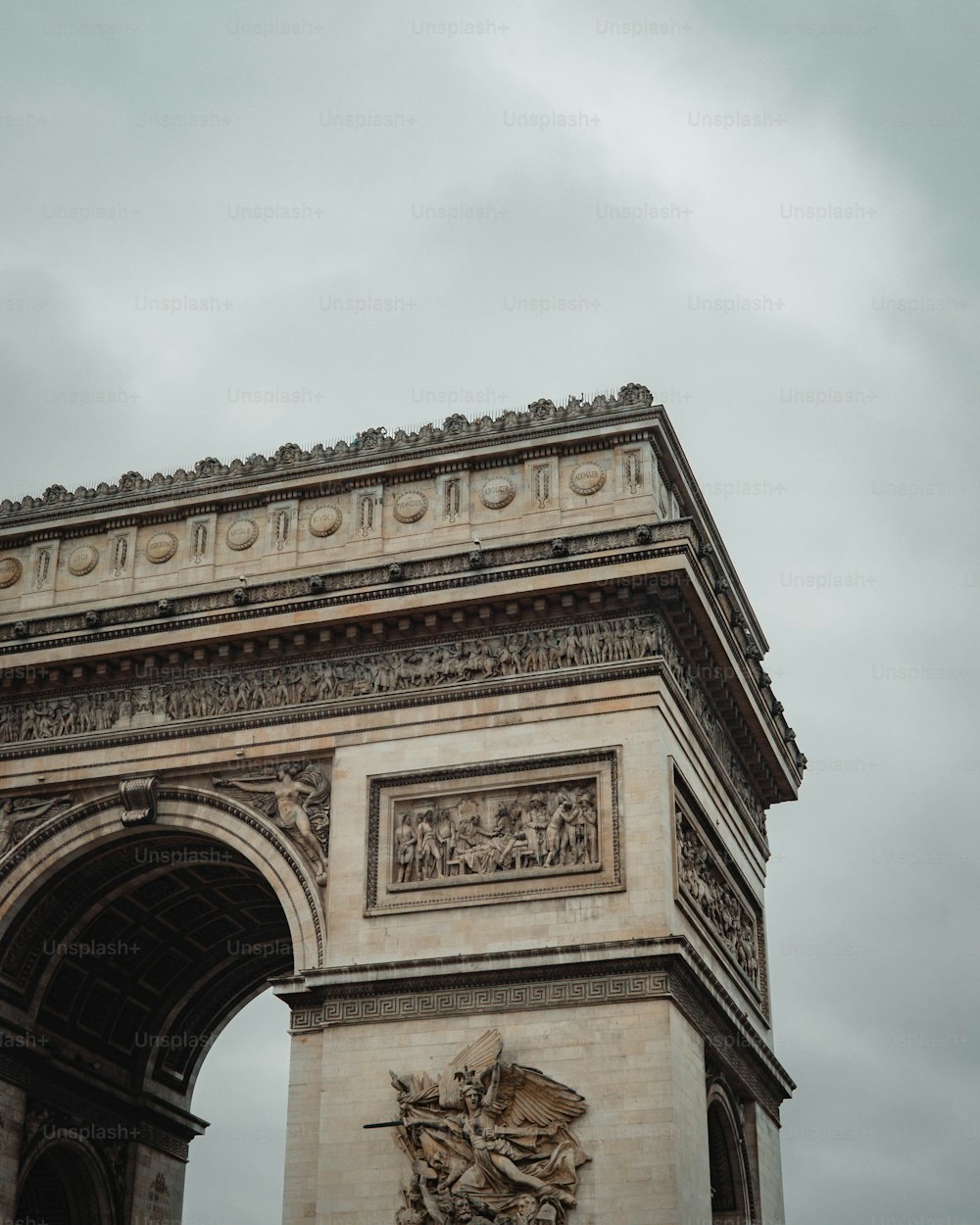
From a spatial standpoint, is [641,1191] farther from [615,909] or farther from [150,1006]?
[150,1006]

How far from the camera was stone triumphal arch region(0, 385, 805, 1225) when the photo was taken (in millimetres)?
24688

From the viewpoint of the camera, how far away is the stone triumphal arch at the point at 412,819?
24.7m

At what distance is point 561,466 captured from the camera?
97.3ft

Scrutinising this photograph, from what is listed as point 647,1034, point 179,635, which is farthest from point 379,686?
point 647,1034

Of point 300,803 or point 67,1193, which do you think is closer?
point 300,803

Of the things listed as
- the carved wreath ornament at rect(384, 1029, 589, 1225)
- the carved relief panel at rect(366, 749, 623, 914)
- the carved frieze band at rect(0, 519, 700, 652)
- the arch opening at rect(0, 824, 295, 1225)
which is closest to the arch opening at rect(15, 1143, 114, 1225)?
the arch opening at rect(0, 824, 295, 1225)

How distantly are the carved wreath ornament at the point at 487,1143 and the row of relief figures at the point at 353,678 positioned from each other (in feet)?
19.3

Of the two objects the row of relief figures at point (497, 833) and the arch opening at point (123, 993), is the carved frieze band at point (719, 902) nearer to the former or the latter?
the row of relief figures at point (497, 833)

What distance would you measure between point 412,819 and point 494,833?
1.35 metres

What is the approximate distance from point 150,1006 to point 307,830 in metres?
8.43

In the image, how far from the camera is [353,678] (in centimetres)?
2842

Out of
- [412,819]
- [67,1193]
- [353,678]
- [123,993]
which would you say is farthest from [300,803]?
[67,1193]

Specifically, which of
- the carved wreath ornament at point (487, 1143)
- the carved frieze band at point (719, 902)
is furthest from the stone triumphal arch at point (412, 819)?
the carved frieze band at point (719, 902)

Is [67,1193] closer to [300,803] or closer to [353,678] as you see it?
[300,803]
